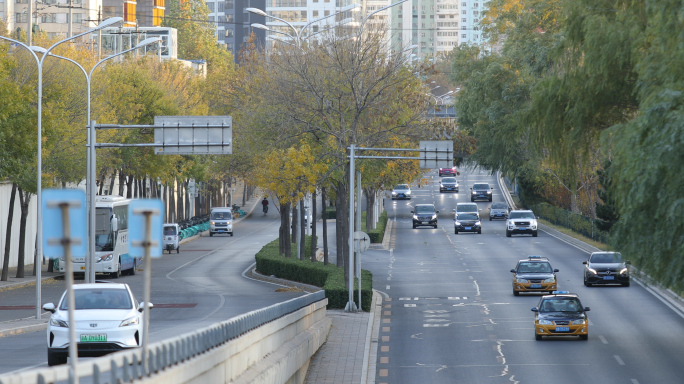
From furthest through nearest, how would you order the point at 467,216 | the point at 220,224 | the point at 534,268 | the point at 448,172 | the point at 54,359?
1. the point at 448,172
2. the point at 220,224
3. the point at 467,216
4. the point at 534,268
5. the point at 54,359

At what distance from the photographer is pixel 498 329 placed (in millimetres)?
31438

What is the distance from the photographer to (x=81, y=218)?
19.2 feet

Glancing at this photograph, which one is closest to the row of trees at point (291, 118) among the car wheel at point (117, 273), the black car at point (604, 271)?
the car wheel at point (117, 273)

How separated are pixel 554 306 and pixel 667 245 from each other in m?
10.7

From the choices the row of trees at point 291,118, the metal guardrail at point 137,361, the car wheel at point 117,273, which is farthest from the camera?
the car wheel at point 117,273

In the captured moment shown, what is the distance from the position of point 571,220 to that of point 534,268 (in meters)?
35.9

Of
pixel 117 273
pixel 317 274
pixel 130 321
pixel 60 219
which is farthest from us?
pixel 117 273

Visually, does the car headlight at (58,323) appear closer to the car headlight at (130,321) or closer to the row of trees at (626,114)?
the car headlight at (130,321)

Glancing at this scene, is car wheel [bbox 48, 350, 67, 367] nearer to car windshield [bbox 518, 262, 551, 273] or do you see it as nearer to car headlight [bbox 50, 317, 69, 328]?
car headlight [bbox 50, 317, 69, 328]

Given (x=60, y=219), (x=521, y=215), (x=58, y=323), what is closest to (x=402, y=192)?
(x=521, y=215)

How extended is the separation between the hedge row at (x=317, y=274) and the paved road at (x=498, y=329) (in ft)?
4.38

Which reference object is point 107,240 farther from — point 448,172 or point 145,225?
point 448,172

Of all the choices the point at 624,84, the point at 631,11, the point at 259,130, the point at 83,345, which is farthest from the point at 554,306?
the point at 259,130

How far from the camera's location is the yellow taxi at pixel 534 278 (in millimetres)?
40250
